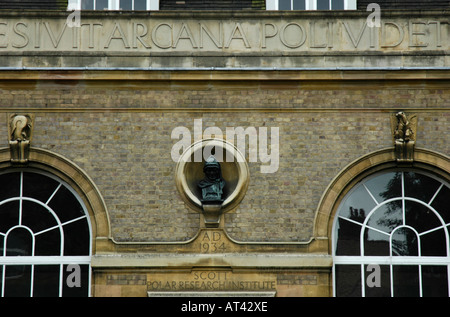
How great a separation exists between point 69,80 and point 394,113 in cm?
670

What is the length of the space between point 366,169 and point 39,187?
21.9 ft

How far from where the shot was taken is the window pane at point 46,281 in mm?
20000

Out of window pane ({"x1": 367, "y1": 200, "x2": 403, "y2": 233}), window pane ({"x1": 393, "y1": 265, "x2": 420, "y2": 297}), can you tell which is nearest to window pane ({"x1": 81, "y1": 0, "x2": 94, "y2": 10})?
window pane ({"x1": 367, "y1": 200, "x2": 403, "y2": 233})

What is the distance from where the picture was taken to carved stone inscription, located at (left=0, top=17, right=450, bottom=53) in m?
20.7

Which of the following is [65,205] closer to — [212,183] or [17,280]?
[17,280]

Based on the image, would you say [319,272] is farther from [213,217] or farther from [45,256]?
[45,256]

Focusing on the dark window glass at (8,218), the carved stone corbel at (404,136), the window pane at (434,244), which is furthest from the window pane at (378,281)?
the dark window glass at (8,218)

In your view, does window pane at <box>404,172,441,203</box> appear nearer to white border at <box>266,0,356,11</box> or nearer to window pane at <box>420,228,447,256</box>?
window pane at <box>420,228,447,256</box>

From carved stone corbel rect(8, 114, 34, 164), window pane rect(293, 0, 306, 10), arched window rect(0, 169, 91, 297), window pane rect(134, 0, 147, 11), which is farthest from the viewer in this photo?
window pane rect(134, 0, 147, 11)

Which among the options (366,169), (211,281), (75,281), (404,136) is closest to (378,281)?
(366,169)

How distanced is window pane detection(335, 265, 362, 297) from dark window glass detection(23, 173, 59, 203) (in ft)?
19.8

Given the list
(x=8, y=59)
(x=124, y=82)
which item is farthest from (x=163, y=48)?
(x=8, y=59)
